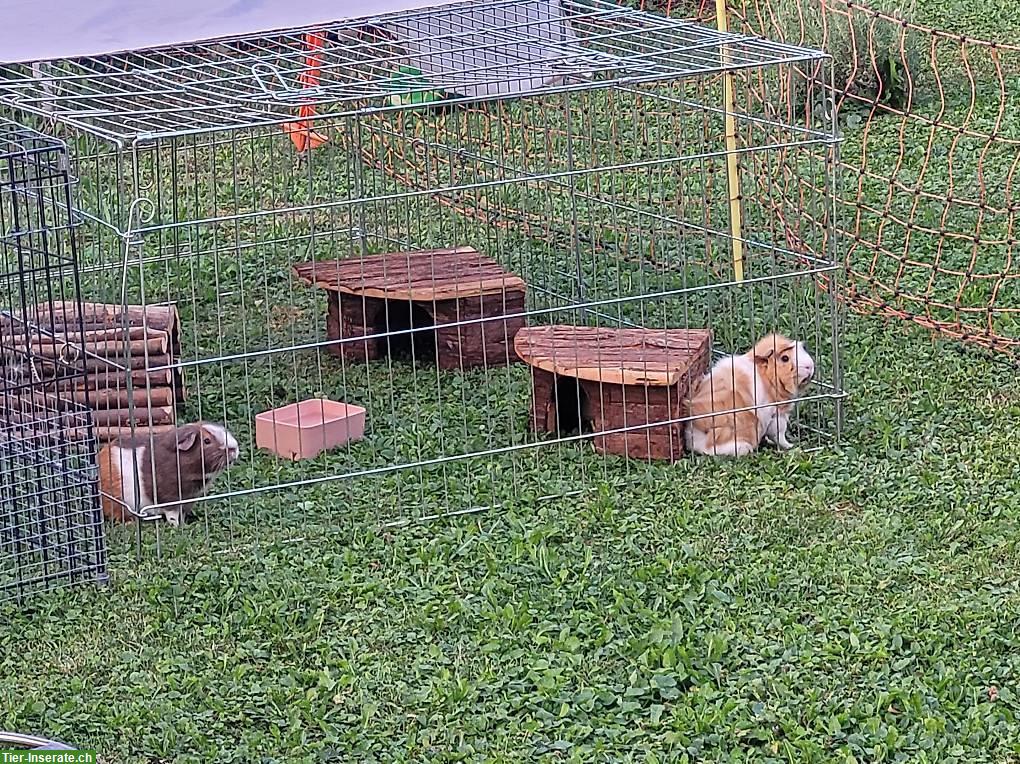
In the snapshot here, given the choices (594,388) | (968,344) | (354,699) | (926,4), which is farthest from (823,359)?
(926,4)

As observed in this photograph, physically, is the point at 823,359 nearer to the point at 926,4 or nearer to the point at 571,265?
the point at 571,265

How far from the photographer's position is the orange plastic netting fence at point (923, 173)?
737 cm

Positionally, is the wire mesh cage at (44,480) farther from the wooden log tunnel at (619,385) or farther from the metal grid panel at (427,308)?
the wooden log tunnel at (619,385)

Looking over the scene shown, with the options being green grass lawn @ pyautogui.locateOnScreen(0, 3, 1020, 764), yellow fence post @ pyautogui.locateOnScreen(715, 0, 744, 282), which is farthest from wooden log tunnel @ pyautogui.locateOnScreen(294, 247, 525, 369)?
yellow fence post @ pyautogui.locateOnScreen(715, 0, 744, 282)

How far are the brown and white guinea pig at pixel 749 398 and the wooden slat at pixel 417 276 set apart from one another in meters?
1.23

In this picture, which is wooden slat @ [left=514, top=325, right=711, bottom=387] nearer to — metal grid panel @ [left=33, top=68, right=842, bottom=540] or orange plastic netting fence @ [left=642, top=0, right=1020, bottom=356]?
metal grid panel @ [left=33, top=68, right=842, bottom=540]

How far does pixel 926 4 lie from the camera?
1291cm

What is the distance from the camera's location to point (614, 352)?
19.4 ft

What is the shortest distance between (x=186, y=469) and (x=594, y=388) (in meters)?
1.48

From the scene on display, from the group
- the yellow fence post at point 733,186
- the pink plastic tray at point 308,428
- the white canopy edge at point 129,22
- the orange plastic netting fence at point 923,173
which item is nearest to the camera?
the white canopy edge at point 129,22

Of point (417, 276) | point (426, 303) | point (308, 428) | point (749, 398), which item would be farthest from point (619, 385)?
point (417, 276)

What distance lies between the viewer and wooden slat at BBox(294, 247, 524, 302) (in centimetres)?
665

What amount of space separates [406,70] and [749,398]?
2152 millimetres

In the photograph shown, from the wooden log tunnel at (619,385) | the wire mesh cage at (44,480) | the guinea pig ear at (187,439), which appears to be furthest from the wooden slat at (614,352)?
the wire mesh cage at (44,480)
